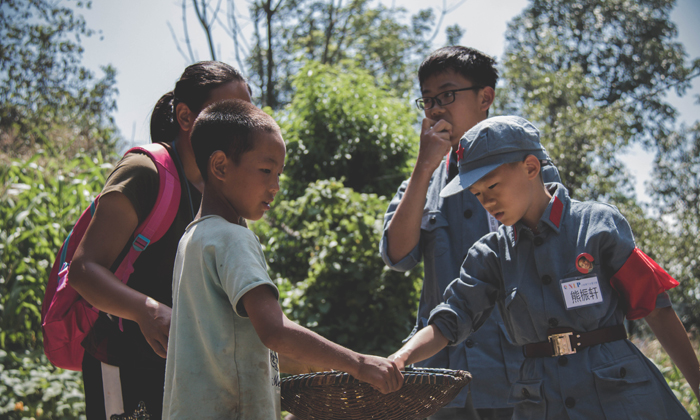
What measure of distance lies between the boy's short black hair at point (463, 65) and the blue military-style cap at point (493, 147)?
60 centimetres

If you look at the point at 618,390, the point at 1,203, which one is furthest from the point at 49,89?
the point at 618,390

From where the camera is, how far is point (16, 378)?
4375mm

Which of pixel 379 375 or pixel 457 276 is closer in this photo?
pixel 379 375

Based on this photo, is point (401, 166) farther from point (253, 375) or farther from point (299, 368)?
point (253, 375)

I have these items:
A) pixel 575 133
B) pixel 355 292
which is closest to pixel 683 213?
pixel 575 133

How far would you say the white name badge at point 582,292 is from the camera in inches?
63.2

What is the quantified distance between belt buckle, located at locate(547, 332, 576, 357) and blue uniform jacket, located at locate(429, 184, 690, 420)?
0.07 ft

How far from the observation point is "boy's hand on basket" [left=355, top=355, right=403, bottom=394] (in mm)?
1395

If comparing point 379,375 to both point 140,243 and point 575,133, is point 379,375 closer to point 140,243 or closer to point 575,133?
point 140,243

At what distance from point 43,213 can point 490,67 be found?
4.75m

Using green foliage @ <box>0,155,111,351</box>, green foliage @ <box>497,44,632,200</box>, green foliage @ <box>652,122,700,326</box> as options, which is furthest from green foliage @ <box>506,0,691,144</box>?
green foliage @ <box>0,155,111,351</box>

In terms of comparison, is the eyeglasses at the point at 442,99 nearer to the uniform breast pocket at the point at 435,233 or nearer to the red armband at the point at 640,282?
the uniform breast pocket at the point at 435,233

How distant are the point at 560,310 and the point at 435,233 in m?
0.68

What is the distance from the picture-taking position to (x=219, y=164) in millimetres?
1572
